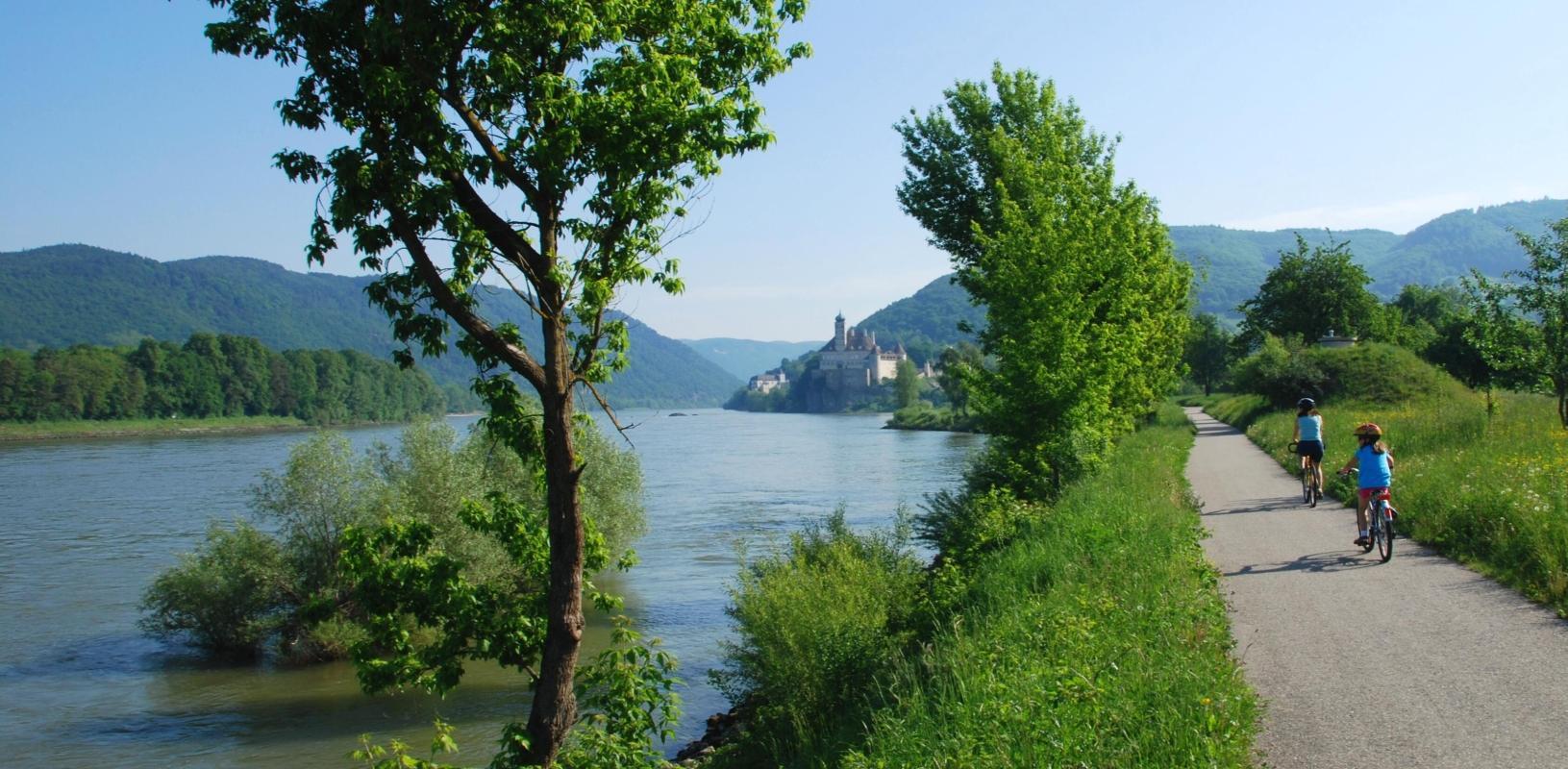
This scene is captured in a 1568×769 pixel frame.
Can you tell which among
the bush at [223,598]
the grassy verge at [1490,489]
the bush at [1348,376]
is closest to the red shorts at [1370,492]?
the grassy verge at [1490,489]

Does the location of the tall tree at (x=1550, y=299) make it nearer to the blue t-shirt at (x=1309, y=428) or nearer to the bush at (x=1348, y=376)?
the blue t-shirt at (x=1309, y=428)

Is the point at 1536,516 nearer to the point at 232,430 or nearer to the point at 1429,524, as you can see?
the point at 1429,524

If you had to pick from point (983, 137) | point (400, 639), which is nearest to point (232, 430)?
point (983, 137)

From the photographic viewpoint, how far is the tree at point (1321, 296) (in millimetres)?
59500

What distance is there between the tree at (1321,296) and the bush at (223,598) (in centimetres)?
5280

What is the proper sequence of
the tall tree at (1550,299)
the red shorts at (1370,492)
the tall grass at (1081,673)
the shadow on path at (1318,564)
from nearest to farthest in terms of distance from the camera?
the tall grass at (1081,673) < the shadow on path at (1318,564) < the red shorts at (1370,492) < the tall tree at (1550,299)

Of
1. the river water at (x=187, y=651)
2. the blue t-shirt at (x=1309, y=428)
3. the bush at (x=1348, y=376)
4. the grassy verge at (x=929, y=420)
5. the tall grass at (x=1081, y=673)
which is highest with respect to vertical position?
the bush at (x=1348, y=376)

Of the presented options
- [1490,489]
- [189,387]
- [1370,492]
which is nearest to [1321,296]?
[1490,489]

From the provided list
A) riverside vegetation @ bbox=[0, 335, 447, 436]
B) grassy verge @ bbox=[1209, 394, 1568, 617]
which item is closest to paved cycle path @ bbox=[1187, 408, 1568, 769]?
grassy verge @ bbox=[1209, 394, 1568, 617]

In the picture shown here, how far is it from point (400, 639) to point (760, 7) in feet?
18.0

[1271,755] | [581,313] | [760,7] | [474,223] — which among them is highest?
[760,7]

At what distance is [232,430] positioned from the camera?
102250 millimetres

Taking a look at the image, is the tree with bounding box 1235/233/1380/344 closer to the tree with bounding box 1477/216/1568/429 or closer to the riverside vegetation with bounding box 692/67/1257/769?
the riverside vegetation with bounding box 692/67/1257/769

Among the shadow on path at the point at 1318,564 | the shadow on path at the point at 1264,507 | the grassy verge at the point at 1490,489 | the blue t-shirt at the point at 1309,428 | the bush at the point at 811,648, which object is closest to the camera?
the grassy verge at the point at 1490,489
